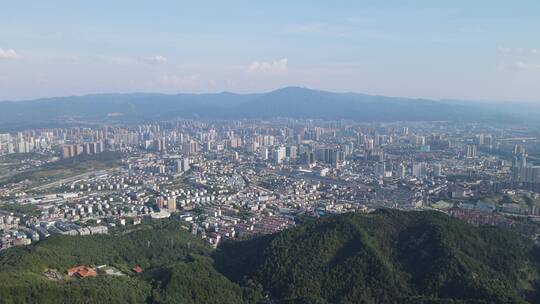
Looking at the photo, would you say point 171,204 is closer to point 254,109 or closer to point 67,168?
point 67,168

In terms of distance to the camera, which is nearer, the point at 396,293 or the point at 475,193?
the point at 396,293

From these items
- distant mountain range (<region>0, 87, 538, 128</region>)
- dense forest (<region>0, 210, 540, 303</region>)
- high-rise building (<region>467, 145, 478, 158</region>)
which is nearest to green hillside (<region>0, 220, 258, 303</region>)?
dense forest (<region>0, 210, 540, 303</region>)

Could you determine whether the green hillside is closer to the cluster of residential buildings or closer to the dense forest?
the dense forest

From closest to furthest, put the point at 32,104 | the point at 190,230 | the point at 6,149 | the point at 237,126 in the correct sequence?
the point at 190,230, the point at 6,149, the point at 237,126, the point at 32,104

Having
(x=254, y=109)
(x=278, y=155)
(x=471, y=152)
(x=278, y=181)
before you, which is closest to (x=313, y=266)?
(x=278, y=181)

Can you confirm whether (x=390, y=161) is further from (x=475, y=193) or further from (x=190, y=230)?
(x=190, y=230)


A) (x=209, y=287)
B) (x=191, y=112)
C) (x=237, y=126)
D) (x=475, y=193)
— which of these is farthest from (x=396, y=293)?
(x=191, y=112)
